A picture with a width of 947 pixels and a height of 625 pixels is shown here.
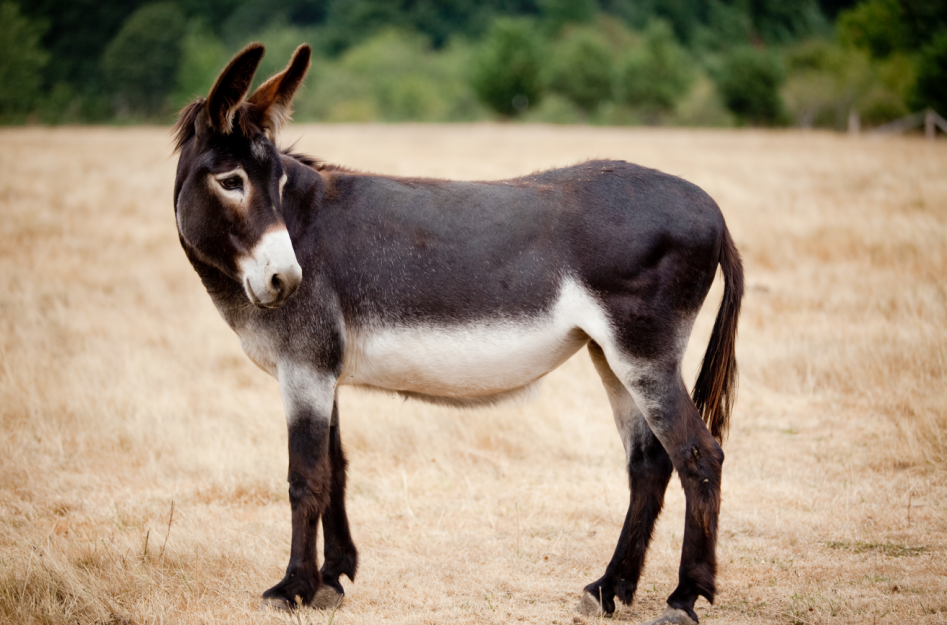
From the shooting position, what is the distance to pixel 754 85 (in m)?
52.8

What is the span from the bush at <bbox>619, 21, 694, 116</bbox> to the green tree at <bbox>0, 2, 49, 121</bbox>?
44029mm

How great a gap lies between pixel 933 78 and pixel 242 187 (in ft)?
163

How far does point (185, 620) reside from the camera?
440 centimetres

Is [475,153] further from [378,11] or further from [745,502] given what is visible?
[378,11]

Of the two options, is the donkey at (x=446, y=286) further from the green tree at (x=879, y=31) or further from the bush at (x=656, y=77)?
the green tree at (x=879, y=31)

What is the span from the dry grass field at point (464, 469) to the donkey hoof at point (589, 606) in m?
0.12

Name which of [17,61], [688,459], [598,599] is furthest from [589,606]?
[17,61]

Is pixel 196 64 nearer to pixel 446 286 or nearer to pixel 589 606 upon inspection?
pixel 446 286

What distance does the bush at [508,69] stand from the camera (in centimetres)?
5838

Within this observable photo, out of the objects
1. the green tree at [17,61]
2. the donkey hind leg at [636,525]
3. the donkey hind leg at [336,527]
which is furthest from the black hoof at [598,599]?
the green tree at [17,61]

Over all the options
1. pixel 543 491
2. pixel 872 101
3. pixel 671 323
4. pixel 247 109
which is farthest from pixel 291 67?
pixel 872 101

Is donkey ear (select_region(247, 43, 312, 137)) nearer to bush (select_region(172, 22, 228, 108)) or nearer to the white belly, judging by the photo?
the white belly

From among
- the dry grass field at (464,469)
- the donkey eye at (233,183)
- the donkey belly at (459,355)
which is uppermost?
the donkey eye at (233,183)

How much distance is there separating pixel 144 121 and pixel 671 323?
66464 millimetres
